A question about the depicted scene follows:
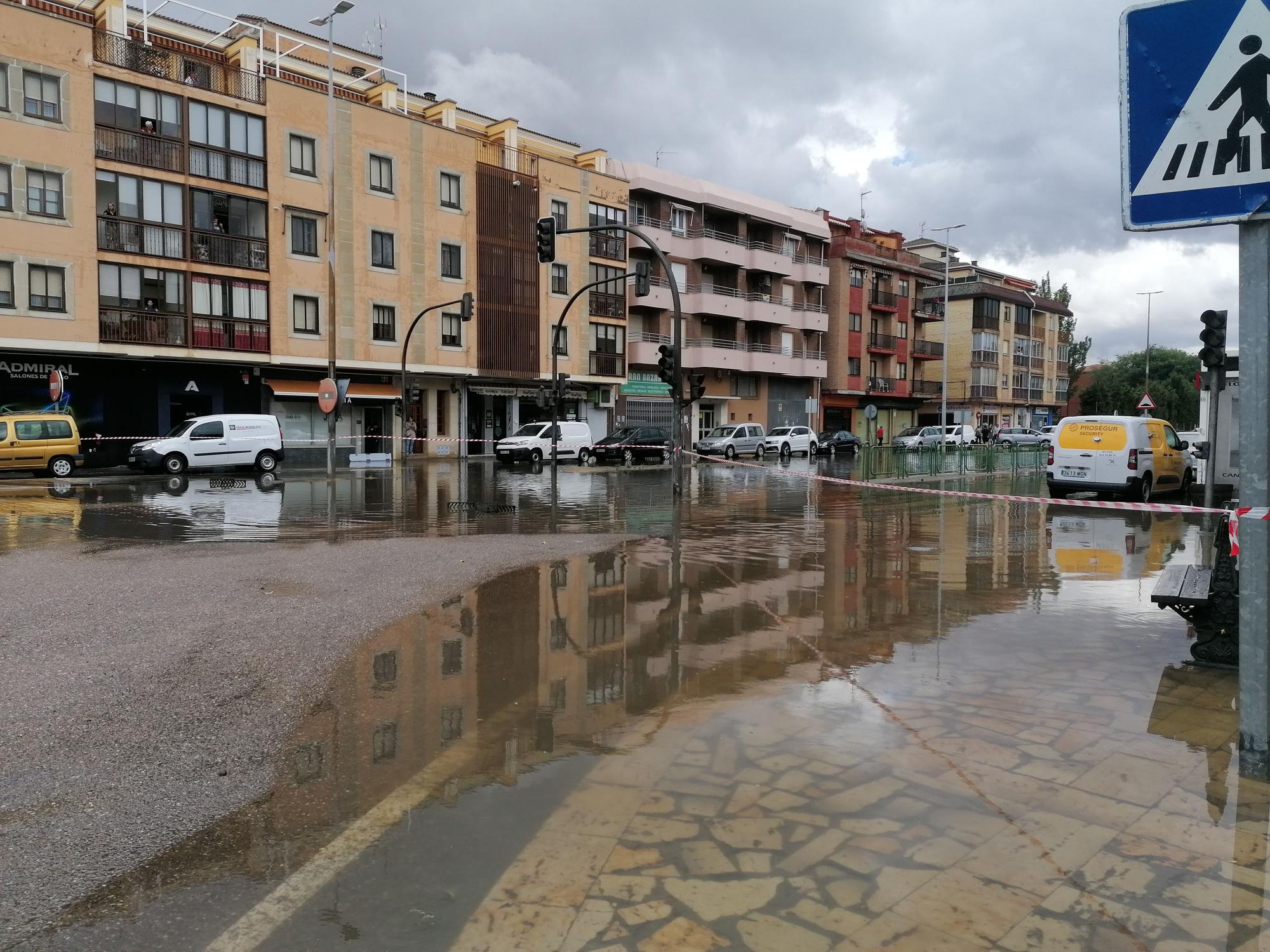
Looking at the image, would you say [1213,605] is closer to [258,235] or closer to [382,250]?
[258,235]

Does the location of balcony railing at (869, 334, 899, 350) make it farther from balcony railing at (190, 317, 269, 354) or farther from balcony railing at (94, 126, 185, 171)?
balcony railing at (94, 126, 185, 171)

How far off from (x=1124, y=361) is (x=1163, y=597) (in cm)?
9863

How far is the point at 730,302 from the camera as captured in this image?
183ft

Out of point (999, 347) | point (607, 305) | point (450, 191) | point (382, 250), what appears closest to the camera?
point (382, 250)

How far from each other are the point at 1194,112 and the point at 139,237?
115 ft

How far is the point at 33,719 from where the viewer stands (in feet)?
17.1

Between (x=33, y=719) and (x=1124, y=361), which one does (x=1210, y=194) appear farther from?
(x=1124, y=361)

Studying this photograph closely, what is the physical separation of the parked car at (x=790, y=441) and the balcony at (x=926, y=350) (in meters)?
26.5

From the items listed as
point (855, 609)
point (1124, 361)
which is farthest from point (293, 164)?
point (1124, 361)

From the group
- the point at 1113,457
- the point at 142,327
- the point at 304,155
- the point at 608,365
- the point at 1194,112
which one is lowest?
the point at 1113,457

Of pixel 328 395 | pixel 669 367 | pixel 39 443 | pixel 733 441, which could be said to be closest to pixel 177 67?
pixel 328 395

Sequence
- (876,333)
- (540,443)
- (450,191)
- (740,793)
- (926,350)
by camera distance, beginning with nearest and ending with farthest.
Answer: (740,793) < (540,443) < (450,191) < (876,333) < (926,350)

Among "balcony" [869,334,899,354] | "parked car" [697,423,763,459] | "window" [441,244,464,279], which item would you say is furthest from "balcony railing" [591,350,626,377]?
"balcony" [869,334,899,354]

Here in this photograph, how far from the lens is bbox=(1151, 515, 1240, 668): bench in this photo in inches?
259
